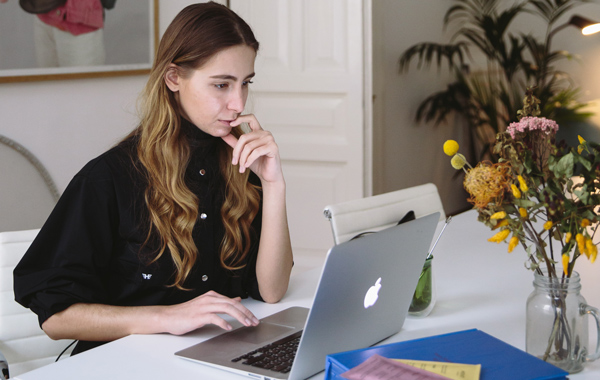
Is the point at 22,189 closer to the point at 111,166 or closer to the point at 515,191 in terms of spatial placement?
the point at 111,166

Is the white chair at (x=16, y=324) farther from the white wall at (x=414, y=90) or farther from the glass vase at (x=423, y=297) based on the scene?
the white wall at (x=414, y=90)

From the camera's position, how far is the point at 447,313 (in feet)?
4.69

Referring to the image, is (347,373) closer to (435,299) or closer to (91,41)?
(435,299)

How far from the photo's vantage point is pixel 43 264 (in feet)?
4.61

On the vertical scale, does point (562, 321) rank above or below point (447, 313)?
above

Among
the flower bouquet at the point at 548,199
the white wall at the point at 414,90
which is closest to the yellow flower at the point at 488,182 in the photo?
the flower bouquet at the point at 548,199

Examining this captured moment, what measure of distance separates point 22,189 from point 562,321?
2.44 m

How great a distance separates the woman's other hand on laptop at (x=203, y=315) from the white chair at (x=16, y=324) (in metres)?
0.50

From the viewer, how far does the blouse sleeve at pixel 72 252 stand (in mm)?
1370

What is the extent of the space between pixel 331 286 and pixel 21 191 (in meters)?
2.28

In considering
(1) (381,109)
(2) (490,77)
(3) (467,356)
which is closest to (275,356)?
(3) (467,356)

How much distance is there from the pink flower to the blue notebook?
0.33 meters

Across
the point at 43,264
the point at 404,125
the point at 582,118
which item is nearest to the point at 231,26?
the point at 43,264

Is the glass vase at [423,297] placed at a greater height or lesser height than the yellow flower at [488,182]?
lesser
